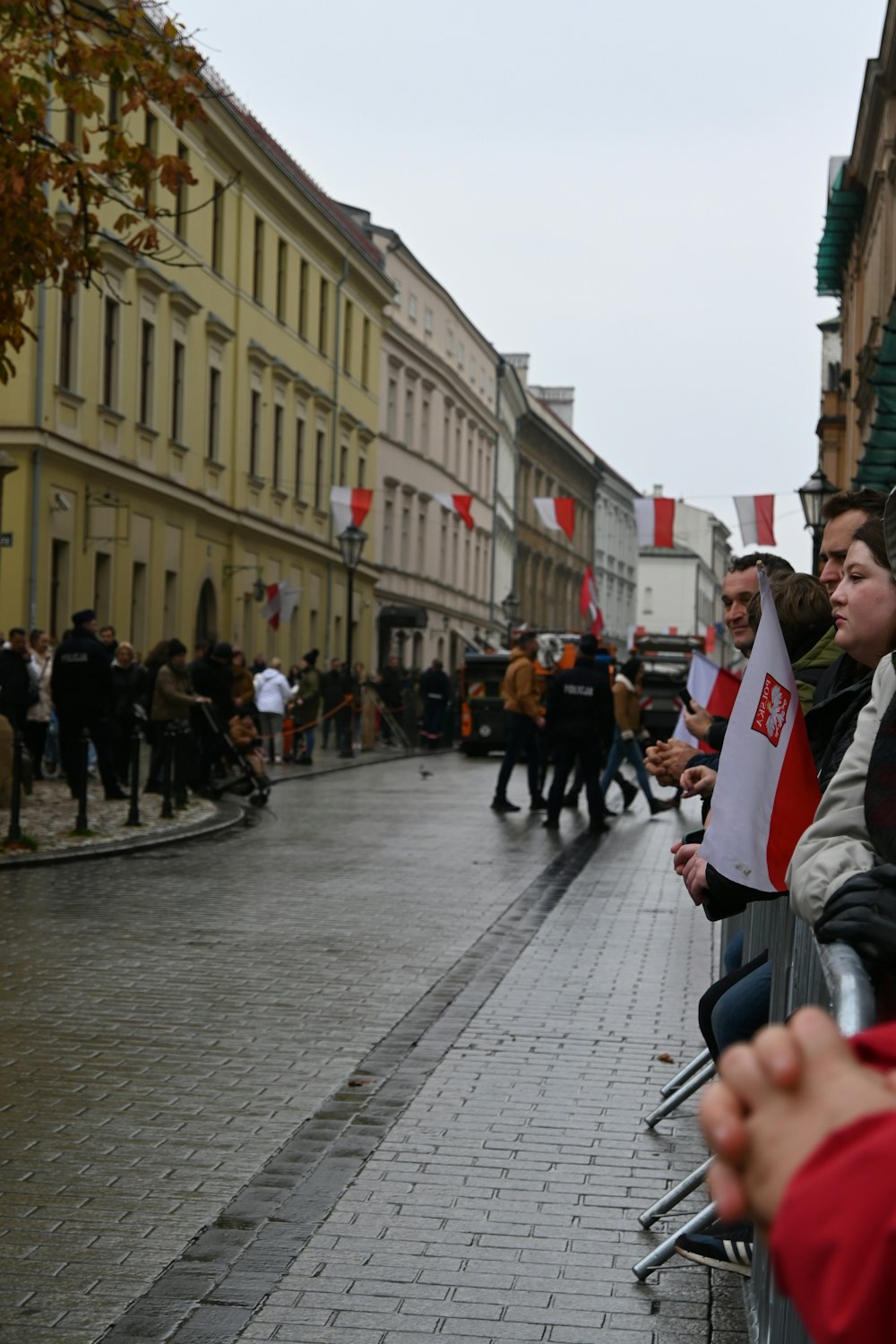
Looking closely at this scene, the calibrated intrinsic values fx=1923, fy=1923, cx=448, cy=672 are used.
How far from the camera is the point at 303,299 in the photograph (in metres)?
47.5

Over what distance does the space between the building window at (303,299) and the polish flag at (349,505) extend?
36.0 feet

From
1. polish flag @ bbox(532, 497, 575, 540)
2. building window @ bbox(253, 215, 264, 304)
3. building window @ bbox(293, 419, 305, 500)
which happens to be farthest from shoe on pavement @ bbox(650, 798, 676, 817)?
building window @ bbox(293, 419, 305, 500)

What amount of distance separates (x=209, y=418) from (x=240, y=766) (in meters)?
19.4

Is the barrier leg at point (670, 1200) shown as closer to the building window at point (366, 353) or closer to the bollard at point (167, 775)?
the bollard at point (167, 775)

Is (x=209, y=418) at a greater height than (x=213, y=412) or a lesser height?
lesser

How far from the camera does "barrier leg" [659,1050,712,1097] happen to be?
641 centimetres

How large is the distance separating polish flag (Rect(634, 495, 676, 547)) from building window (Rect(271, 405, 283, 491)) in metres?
13.2

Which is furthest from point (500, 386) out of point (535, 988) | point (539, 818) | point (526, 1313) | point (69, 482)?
point (526, 1313)

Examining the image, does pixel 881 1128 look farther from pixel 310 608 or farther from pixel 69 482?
pixel 310 608

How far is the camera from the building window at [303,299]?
155 ft

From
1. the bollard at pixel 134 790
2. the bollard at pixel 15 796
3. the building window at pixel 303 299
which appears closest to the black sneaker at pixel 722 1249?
the bollard at pixel 15 796

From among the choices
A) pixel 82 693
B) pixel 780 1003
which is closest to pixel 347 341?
pixel 82 693

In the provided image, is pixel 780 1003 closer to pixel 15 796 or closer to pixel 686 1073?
pixel 686 1073

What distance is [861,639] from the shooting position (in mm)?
3703
